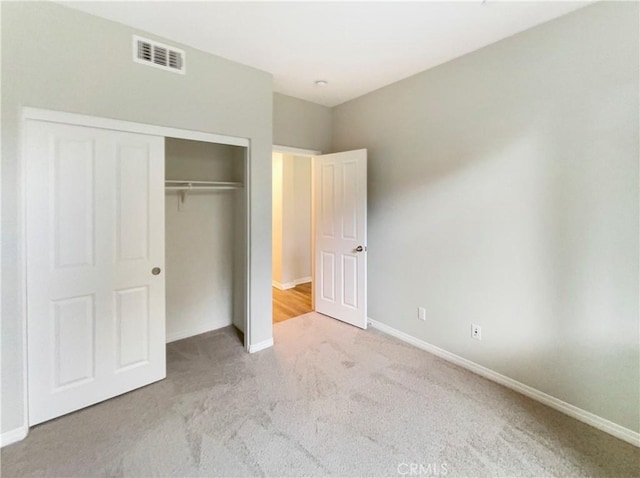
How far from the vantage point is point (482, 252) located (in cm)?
254

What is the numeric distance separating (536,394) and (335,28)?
3085mm

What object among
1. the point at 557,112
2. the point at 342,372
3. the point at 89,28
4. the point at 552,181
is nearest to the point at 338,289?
the point at 342,372

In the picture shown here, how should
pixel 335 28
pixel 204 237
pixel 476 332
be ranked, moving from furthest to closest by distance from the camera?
1. pixel 204 237
2. pixel 476 332
3. pixel 335 28

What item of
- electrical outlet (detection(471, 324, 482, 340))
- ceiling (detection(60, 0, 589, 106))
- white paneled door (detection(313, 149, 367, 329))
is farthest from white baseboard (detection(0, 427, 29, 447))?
electrical outlet (detection(471, 324, 482, 340))

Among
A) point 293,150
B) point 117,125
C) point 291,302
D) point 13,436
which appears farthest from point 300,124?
point 13,436

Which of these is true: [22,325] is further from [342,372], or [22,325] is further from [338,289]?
[338,289]

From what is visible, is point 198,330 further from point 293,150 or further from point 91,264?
point 293,150

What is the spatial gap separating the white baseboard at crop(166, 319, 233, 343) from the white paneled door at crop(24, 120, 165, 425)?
0.75 m

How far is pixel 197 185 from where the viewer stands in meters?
3.05

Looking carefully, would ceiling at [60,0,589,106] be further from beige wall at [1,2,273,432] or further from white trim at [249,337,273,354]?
white trim at [249,337,273,354]

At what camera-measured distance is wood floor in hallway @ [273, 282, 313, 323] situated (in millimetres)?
3961

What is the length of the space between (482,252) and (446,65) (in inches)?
67.2

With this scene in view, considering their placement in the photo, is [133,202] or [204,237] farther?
[204,237]

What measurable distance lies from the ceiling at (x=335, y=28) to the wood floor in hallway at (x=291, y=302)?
2818mm
